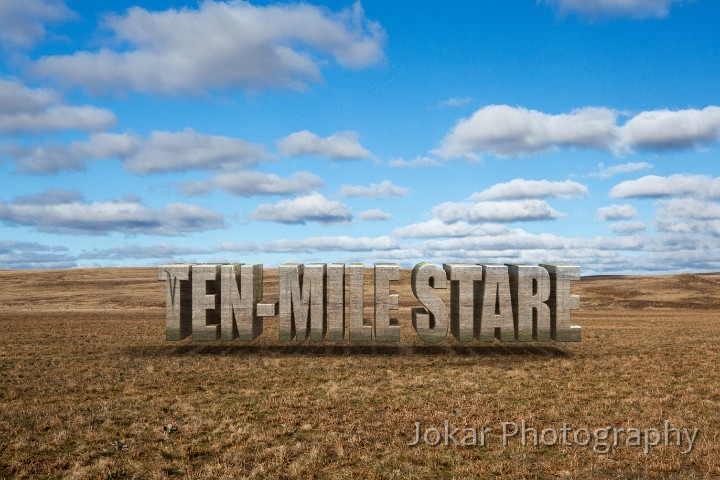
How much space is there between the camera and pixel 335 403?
612 inches

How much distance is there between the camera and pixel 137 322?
38.3m

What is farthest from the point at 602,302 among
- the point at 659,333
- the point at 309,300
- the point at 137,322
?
the point at 137,322

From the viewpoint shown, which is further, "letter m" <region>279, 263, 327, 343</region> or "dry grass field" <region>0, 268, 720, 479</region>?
"letter m" <region>279, 263, 327, 343</region>

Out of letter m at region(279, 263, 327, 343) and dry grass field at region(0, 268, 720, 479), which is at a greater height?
letter m at region(279, 263, 327, 343)

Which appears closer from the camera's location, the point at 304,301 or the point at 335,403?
the point at 335,403

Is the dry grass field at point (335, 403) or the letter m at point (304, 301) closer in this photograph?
the dry grass field at point (335, 403)

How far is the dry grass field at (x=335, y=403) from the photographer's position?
426 inches

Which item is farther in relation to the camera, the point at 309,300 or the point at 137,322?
the point at 137,322

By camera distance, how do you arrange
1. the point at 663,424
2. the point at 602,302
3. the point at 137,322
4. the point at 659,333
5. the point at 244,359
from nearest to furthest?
1. the point at 663,424
2. the point at 244,359
3. the point at 659,333
4. the point at 137,322
5. the point at 602,302

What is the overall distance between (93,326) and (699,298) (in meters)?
64.0

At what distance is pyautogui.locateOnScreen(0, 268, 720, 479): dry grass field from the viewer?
1081 cm

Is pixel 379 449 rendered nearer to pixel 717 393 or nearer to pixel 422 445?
pixel 422 445

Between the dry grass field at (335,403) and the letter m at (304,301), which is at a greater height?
the letter m at (304,301)

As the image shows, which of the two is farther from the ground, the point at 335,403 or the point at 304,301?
the point at 304,301
